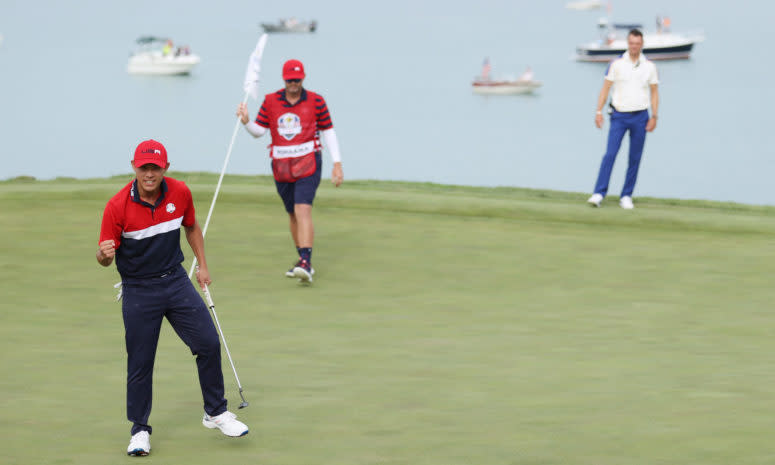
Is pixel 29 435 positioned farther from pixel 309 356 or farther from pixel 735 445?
pixel 735 445

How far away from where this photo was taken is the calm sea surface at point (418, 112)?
127 feet

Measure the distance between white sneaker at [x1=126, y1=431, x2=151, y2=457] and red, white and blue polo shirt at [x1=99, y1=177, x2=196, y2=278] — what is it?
704mm

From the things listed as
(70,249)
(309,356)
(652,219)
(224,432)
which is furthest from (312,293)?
(652,219)

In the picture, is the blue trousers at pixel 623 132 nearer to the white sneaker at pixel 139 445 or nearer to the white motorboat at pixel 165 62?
the white sneaker at pixel 139 445

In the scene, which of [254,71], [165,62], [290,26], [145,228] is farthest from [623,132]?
[290,26]

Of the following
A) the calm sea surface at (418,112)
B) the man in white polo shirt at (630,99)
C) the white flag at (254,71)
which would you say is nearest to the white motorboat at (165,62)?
the calm sea surface at (418,112)

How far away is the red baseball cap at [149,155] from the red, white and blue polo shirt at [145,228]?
0.19 meters

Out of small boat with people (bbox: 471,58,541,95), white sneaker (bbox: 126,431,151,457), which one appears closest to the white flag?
white sneaker (bbox: 126,431,151,457)

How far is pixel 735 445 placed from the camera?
14.9 ft

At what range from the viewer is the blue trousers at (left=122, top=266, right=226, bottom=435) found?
4.61m

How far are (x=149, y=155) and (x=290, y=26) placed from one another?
297ft

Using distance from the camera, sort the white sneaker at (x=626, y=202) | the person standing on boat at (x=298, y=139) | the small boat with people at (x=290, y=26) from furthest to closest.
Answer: the small boat with people at (x=290, y=26), the white sneaker at (x=626, y=202), the person standing on boat at (x=298, y=139)

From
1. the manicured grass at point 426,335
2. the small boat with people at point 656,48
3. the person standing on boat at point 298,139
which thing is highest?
the person standing on boat at point 298,139

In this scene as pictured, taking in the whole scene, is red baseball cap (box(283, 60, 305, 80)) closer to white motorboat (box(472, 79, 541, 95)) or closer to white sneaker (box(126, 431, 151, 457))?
white sneaker (box(126, 431, 151, 457))
